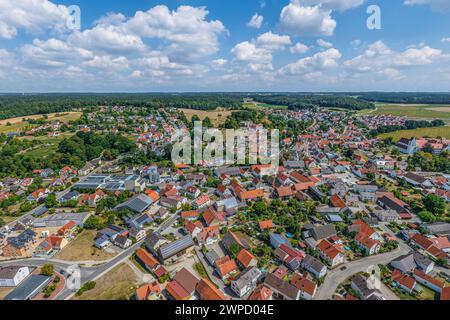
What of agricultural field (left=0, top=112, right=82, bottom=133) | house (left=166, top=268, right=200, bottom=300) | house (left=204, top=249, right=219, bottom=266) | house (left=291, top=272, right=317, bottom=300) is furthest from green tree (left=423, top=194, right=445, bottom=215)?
agricultural field (left=0, top=112, right=82, bottom=133)

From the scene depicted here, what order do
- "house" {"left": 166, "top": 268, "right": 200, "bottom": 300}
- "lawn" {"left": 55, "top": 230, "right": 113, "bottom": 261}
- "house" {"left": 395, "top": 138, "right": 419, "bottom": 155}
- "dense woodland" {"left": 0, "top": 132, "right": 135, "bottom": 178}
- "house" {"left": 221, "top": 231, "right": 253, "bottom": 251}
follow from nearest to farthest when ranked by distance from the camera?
"house" {"left": 166, "top": 268, "right": 200, "bottom": 300} < "lawn" {"left": 55, "top": 230, "right": 113, "bottom": 261} < "house" {"left": 221, "top": 231, "right": 253, "bottom": 251} < "dense woodland" {"left": 0, "top": 132, "right": 135, "bottom": 178} < "house" {"left": 395, "top": 138, "right": 419, "bottom": 155}

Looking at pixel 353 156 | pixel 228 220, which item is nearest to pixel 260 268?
pixel 228 220

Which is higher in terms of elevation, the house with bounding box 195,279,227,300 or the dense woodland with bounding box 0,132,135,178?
the dense woodland with bounding box 0,132,135,178

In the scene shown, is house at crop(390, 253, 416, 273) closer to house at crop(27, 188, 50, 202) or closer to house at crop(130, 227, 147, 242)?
house at crop(130, 227, 147, 242)

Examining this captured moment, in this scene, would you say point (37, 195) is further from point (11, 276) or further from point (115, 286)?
point (115, 286)

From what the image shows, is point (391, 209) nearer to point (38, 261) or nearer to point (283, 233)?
point (283, 233)
